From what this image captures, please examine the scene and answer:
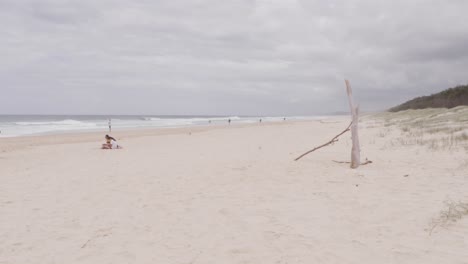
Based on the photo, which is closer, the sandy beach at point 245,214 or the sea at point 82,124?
the sandy beach at point 245,214

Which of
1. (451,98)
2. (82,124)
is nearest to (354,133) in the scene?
(451,98)

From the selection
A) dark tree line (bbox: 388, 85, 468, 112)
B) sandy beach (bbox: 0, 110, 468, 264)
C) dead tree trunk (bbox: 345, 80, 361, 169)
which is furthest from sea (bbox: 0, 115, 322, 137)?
dead tree trunk (bbox: 345, 80, 361, 169)

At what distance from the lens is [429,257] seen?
3.98 meters

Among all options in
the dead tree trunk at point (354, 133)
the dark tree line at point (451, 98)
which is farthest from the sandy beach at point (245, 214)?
the dark tree line at point (451, 98)

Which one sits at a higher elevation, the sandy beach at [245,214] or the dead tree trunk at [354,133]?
the dead tree trunk at [354,133]

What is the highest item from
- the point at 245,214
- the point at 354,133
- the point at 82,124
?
the point at 354,133

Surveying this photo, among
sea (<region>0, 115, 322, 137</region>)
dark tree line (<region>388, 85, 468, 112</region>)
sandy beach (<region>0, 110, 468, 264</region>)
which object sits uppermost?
dark tree line (<region>388, 85, 468, 112</region>)

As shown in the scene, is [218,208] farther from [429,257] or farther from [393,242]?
[429,257]

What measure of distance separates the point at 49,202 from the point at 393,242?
6.16m

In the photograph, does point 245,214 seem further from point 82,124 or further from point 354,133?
point 82,124

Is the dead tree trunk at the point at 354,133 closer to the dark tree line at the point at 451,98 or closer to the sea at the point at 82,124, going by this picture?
the dark tree line at the point at 451,98

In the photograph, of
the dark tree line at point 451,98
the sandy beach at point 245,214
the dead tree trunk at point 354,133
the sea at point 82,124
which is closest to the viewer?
the sandy beach at point 245,214

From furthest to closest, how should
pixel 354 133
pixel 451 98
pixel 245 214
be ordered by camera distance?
pixel 451 98 < pixel 354 133 < pixel 245 214

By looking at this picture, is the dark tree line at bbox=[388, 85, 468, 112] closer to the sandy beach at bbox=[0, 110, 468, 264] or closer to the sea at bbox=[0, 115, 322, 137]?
the sea at bbox=[0, 115, 322, 137]
